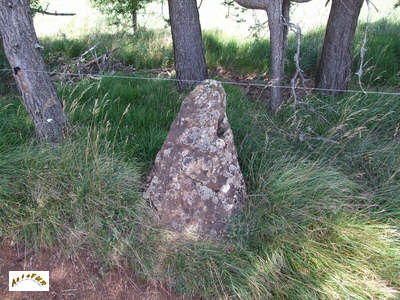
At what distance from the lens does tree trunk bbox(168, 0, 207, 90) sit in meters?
4.58

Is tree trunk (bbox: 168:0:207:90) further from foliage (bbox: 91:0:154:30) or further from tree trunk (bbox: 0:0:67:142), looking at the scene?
foliage (bbox: 91:0:154:30)

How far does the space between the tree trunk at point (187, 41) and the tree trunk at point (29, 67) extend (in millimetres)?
1776

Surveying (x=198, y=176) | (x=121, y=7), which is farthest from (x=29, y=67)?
(x=121, y=7)

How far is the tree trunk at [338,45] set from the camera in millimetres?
4395

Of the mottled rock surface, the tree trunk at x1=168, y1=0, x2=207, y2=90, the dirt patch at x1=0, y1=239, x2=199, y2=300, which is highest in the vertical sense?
the tree trunk at x1=168, y1=0, x2=207, y2=90

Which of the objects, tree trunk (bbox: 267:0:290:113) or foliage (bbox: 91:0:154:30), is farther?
foliage (bbox: 91:0:154:30)

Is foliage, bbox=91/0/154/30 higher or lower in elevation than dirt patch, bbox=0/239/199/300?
higher

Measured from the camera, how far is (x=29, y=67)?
333 cm

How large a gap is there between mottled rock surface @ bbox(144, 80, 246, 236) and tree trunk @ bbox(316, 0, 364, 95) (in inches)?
89.9

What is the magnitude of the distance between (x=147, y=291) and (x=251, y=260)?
817mm

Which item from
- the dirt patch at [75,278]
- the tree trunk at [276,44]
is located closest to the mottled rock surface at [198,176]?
the dirt patch at [75,278]
